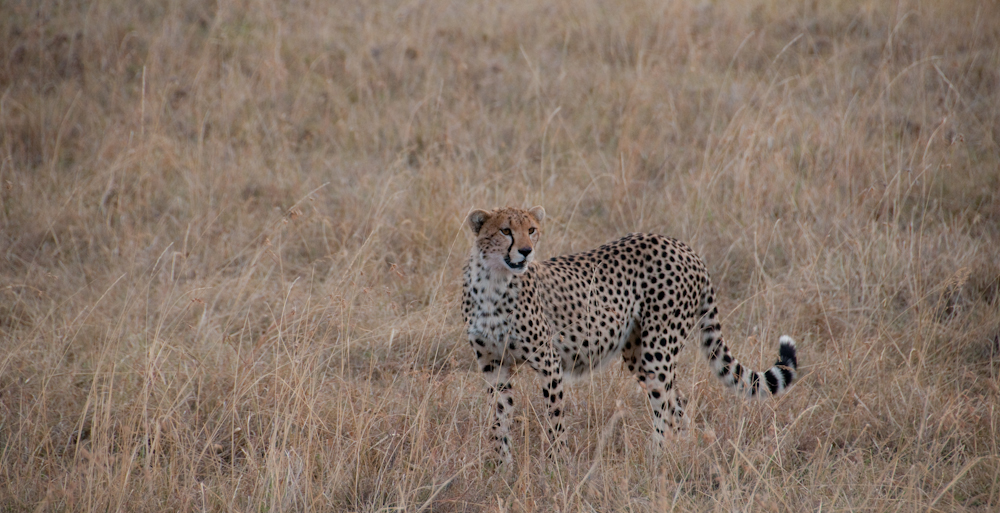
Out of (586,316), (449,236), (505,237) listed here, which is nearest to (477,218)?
(505,237)

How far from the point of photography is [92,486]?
2.50 m

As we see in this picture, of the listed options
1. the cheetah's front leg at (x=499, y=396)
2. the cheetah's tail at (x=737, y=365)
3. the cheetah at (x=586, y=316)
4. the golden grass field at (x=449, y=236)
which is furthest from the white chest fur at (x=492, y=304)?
the cheetah's tail at (x=737, y=365)

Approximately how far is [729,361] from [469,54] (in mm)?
4401

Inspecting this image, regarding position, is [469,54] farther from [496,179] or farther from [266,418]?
[266,418]

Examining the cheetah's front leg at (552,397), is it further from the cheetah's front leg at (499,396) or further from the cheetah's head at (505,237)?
the cheetah's head at (505,237)

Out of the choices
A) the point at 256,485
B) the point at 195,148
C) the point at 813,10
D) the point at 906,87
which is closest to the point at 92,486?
the point at 256,485

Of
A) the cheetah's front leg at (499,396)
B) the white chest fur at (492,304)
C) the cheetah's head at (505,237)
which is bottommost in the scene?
the cheetah's front leg at (499,396)

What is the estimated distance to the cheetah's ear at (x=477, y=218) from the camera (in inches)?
118

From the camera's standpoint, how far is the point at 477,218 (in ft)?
9.88

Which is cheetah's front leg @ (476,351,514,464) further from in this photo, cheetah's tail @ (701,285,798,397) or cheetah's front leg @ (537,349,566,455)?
cheetah's tail @ (701,285,798,397)

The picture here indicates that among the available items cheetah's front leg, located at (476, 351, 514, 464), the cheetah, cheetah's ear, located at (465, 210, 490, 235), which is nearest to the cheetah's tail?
the cheetah

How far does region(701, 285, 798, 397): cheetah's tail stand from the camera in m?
3.10

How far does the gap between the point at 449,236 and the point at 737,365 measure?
1798mm

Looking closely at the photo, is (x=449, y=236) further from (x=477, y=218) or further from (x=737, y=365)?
(x=737, y=365)
